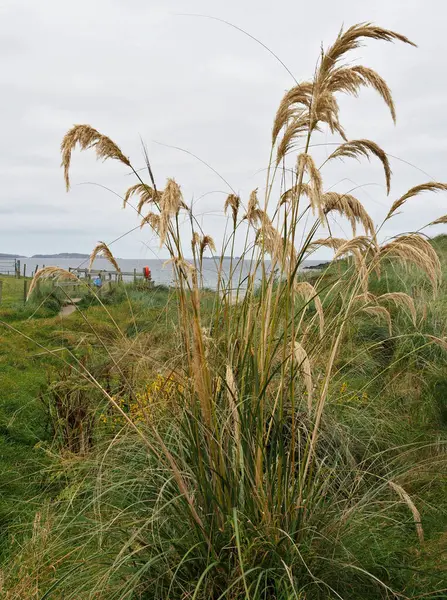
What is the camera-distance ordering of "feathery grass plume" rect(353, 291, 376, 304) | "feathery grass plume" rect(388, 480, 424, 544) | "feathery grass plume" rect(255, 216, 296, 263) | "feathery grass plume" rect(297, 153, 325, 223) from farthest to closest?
"feathery grass plume" rect(353, 291, 376, 304) < "feathery grass plume" rect(255, 216, 296, 263) < "feathery grass plume" rect(388, 480, 424, 544) < "feathery grass plume" rect(297, 153, 325, 223)

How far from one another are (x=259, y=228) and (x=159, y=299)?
11185 mm

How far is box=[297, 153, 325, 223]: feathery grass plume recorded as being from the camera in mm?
2484

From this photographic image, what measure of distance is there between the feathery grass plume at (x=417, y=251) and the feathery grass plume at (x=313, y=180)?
917mm

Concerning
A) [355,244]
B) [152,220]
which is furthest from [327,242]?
[152,220]

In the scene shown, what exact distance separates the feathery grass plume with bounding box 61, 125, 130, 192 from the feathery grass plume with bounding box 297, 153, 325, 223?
871 millimetres

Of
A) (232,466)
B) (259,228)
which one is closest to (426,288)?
(259,228)

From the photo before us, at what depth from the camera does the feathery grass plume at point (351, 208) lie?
3219 mm

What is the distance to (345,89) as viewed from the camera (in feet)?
9.94

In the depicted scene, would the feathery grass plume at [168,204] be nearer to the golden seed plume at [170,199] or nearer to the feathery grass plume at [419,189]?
the golden seed plume at [170,199]

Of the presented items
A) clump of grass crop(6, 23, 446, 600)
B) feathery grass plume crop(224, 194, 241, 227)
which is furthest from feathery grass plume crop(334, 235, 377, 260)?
feathery grass plume crop(224, 194, 241, 227)

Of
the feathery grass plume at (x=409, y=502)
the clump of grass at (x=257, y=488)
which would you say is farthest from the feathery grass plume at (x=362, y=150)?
the feathery grass plume at (x=409, y=502)

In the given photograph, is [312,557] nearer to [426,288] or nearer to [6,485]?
[6,485]

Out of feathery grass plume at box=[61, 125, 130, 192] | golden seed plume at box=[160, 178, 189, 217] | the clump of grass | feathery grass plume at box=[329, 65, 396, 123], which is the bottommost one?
the clump of grass

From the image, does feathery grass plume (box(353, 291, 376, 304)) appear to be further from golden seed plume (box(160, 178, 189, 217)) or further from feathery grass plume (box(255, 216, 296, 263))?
golden seed plume (box(160, 178, 189, 217))
